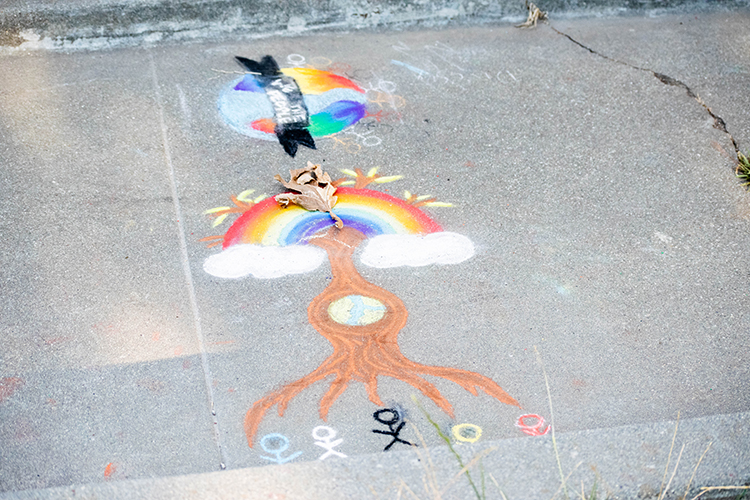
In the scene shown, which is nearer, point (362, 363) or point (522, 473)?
point (522, 473)

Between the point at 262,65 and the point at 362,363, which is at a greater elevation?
the point at 262,65

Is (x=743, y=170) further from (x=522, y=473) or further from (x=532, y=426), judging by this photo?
(x=522, y=473)

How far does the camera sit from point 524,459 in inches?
92.7

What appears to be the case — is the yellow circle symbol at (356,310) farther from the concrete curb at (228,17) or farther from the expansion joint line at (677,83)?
the concrete curb at (228,17)

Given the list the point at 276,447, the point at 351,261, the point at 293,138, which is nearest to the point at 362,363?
the point at 276,447

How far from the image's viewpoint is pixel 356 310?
3.03m

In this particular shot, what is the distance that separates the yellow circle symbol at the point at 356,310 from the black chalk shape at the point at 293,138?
4.19 feet

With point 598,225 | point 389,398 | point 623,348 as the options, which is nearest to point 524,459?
point 389,398

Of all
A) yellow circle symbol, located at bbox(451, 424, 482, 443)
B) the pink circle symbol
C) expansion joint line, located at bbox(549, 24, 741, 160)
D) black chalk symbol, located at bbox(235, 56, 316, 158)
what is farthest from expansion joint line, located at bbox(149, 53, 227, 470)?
expansion joint line, located at bbox(549, 24, 741, 160)

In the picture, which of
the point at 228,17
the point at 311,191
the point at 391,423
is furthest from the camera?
the point at 228,17

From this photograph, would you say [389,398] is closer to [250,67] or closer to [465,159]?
[465,159]

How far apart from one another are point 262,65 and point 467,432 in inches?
127

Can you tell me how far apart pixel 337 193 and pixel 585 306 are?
1.53 m

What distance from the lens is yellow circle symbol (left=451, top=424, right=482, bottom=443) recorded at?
2.49 m
